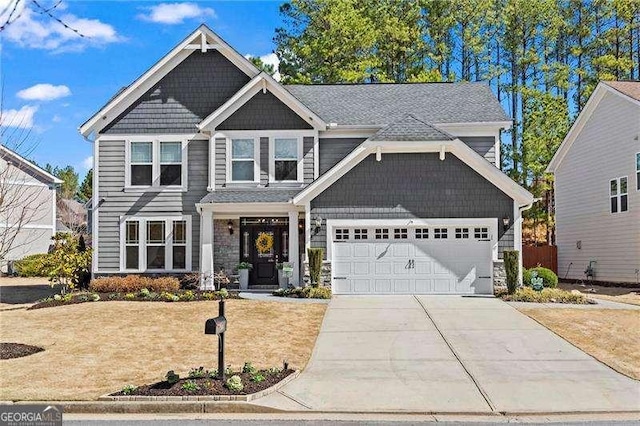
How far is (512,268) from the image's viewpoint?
18.5m

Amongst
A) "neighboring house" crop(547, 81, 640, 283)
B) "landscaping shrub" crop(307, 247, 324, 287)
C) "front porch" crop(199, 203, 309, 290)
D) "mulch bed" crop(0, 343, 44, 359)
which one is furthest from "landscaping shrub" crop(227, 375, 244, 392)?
"neighboring house" crop(547, 81, 640, 283)

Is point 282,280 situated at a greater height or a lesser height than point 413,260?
lesser

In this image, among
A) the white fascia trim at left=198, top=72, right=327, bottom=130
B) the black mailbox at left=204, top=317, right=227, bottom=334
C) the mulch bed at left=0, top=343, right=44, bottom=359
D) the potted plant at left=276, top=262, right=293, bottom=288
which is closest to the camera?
the black mailbox at left=204, top=317, right=227, bottom=334

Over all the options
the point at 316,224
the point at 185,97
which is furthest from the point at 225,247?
the point at 185,97


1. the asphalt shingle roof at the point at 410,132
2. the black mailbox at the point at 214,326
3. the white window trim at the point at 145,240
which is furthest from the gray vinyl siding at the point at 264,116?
the black mailbox at the point at 214,326

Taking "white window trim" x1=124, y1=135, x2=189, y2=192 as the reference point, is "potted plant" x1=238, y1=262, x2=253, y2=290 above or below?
below

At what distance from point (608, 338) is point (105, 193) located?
54.2ft

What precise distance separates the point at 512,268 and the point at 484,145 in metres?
5.05

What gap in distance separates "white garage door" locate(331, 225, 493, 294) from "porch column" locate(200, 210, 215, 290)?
437 cm

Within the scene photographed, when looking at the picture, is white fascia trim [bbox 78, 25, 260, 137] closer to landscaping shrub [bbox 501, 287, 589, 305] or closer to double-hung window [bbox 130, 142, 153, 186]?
double-hung window [bbox 130, 142, 153, 186]

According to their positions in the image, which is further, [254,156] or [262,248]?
[262,248]

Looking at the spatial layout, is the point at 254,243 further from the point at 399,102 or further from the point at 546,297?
the point at 546,297

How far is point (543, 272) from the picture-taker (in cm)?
2014

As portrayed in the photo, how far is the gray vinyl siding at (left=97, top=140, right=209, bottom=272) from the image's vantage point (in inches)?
850
